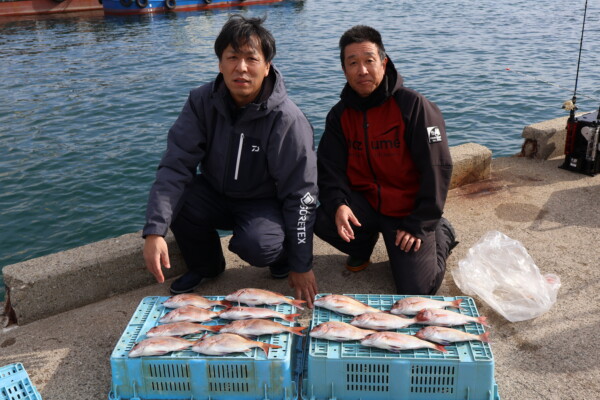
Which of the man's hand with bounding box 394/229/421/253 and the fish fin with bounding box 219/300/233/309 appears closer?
the fish fin with bounding box 219/300/233/309

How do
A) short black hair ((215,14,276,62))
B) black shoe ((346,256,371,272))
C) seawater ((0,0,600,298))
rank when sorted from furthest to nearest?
seawater ((0,0,600,298))
black shoe ((346,256,371,272))
short black hair ((215,14,276,62))

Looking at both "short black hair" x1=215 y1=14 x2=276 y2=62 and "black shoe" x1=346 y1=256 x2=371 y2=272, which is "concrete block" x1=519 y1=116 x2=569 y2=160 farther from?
"short black hair" x1=215 y1=14 x2=276 y2=62

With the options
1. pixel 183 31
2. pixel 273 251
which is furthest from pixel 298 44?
pixel 273 251

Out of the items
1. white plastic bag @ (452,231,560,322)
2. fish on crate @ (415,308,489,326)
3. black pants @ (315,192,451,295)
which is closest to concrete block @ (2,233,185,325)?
black pants @ (315,192,451,295)

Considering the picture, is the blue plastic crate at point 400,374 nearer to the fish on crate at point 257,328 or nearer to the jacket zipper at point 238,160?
the fish on crate at point 257,328

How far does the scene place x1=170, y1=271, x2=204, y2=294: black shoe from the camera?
159 inches

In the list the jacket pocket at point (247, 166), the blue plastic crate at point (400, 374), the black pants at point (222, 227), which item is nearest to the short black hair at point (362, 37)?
the jacket pocket at point (247, 166)

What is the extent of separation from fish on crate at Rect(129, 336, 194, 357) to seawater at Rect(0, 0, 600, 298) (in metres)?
4.89

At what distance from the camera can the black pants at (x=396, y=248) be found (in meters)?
3.81

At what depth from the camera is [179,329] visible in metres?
3.10

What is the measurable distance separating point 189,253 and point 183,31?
26.6m

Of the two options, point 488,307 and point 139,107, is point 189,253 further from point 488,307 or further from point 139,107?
point 139,107

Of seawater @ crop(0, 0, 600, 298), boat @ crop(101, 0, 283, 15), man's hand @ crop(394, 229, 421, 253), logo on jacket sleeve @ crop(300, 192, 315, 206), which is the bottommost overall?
seawater @ crop(0, 0, 600, 298)

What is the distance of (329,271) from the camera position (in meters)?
4.36
